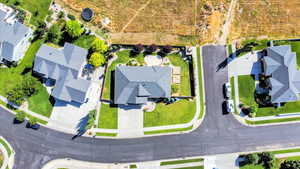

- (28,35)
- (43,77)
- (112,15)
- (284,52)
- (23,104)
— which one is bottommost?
(23,104)

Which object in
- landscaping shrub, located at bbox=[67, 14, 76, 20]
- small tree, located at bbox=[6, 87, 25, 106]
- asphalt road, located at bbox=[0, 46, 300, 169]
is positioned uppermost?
landscaping shrub, located at bbox=[67, 14, 76, 20]

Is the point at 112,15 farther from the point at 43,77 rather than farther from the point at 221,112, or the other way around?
the point at 221,112

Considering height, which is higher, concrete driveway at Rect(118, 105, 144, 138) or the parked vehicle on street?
the parked vehicle on street

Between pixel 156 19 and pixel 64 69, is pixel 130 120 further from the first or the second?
pixel 156 19

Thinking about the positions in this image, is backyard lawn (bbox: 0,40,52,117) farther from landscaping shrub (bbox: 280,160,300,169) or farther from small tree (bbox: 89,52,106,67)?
landscaping shrub (bbox: 280,160,300,169)

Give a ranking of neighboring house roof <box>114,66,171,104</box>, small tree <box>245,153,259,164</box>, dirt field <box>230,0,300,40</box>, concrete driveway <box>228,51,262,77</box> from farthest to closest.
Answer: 1. dirt field <box>230,0,300,40</box>
2. concrete driveway <box>228,51,262,77</box>
3. neighboring house roof <box>114,66,171,104</box>
4. small tree <box>245,153,259,164</box>

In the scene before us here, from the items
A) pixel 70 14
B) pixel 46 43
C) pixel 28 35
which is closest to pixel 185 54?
pixel 70 14

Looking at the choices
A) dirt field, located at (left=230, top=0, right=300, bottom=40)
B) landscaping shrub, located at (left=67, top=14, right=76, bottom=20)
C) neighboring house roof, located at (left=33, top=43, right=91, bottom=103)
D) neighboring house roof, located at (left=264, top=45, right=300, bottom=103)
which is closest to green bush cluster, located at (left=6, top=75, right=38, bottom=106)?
neighboring house roof, located at (left=33, top=43, right=91, bottom=103)
